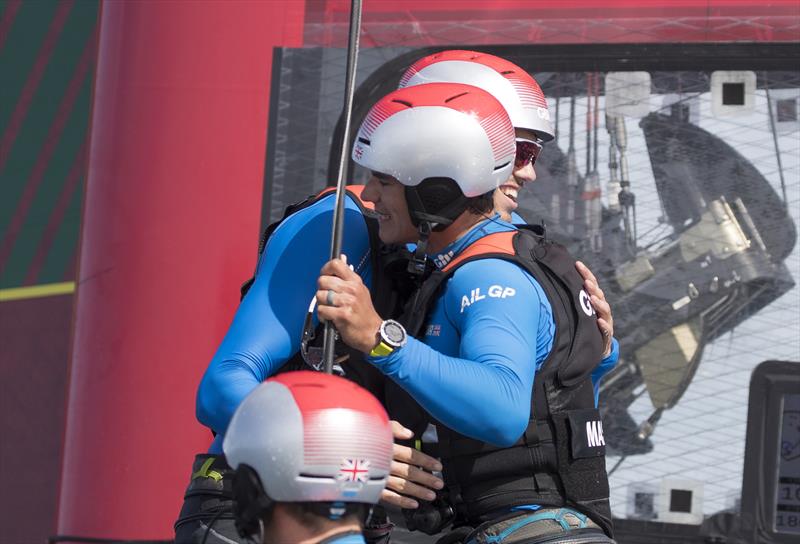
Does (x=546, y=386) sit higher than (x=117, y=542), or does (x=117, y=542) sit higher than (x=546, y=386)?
(x=546, y=386)

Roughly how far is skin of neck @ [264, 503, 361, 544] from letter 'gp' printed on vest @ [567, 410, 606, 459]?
2.25ft

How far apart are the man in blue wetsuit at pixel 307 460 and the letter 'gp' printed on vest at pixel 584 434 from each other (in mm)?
651

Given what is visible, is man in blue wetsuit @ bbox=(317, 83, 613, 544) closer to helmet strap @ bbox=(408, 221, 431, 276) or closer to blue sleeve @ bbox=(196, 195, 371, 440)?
helmet strap @ bbox=(408, 221, 431, 276)

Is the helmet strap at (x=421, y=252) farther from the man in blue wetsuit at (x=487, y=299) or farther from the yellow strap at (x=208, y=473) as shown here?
the yellow strap at (x=208, y=473)

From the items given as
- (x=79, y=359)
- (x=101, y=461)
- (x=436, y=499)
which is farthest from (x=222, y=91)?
(x=436, y=499)

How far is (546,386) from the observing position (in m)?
2.35

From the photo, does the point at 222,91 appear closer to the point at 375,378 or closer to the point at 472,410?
the point at 375,378

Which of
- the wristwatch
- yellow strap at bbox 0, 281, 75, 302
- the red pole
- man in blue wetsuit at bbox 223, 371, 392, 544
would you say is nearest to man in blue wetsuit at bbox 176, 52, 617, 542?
the wristwatch

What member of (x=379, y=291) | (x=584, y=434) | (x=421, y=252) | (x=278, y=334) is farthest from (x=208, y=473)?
(x=584, y=434)

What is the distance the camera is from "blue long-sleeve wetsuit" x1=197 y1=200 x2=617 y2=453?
2.06m

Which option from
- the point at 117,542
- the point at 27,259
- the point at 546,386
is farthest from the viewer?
the point at 27,259

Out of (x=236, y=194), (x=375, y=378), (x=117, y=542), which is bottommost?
(x=117, y=542)

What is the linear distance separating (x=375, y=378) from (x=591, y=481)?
1.51 ft

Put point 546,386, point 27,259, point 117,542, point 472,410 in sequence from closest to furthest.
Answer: point 472,410 < point 546,386 < point 117,542 < point 27,259
